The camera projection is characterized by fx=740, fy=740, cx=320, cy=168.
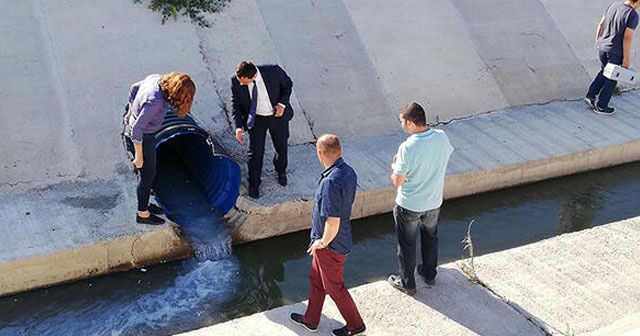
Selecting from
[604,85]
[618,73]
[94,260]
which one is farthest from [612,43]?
[94,260]

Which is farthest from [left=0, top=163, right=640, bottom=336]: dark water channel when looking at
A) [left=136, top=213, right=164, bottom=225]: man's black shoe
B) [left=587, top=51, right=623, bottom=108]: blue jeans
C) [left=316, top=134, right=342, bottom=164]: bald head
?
[left=316, top=134, right=342, bottom=164]: bald head

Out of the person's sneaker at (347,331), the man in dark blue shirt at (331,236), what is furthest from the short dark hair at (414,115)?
the person's sneaker at (347,331)

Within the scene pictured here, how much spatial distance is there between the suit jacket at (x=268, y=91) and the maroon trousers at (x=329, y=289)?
7.05 ft

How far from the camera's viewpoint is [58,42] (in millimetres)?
8555

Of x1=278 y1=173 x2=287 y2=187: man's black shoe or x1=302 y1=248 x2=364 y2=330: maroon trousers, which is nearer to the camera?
x1=302 y1=248 x2=364 y2=330: maroon trousers

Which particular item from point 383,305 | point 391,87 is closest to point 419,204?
point 383,305

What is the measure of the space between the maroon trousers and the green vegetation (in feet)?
16.2

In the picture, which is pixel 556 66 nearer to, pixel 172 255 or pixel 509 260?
pixel 509 260

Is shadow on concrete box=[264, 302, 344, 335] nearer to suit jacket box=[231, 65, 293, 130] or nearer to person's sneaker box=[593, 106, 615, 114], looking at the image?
suit jacket box=[231, 65, 293, 130]

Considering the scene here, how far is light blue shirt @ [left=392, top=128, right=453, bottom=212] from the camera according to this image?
5352 millimetres

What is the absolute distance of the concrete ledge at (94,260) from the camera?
6320 mm

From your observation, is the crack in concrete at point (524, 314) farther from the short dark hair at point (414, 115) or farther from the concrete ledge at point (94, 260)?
the concrete ledge at point (94, 260)

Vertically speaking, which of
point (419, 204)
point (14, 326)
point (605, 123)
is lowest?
point (14, 326)

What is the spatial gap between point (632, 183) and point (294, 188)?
4.17 m
